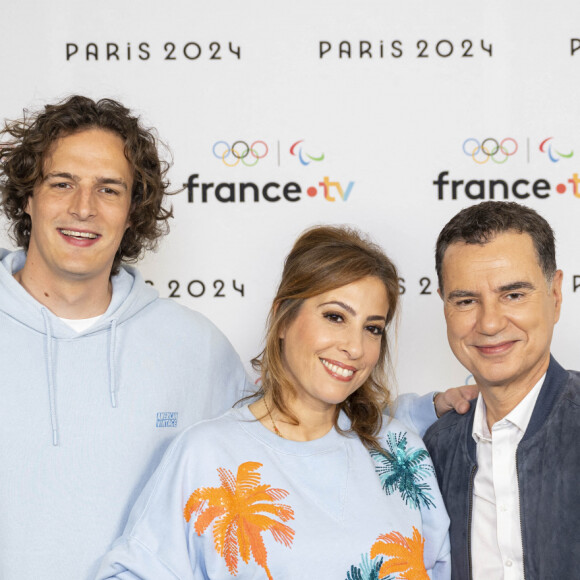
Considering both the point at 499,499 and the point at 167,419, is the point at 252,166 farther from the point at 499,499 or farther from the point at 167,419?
the point at 499,499

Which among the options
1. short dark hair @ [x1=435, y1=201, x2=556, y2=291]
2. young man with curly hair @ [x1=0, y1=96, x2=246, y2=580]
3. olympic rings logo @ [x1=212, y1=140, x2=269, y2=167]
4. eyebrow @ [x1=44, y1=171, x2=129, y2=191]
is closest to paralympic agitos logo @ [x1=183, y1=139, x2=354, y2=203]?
olympic rings logo @ [x1=212, y1=140, x2=269, y2=167]

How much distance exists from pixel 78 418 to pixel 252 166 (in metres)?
1.05

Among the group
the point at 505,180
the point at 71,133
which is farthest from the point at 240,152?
the point at 505,180

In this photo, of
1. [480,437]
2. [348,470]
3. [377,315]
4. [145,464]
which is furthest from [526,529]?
[145,464]

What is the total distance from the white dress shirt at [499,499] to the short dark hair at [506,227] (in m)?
0.28

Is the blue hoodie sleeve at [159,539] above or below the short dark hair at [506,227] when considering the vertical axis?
below

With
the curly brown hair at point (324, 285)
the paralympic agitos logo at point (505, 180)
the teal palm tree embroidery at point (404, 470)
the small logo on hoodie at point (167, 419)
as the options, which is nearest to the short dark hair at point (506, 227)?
the curly brown hair at point (324, 285)

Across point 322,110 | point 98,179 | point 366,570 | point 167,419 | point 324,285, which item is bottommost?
point 366,570

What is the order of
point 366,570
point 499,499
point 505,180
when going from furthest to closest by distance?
point 505,180, point 499,499, point 366,570

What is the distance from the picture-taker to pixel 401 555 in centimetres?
160

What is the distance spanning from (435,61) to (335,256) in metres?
1.00

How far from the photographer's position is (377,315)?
5.69 feet

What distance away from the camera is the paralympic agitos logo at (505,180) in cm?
242

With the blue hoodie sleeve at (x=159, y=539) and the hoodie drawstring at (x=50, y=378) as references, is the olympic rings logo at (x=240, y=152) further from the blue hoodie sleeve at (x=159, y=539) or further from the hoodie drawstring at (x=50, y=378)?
the blue hoodie sleeve at (x=159, y=539)
